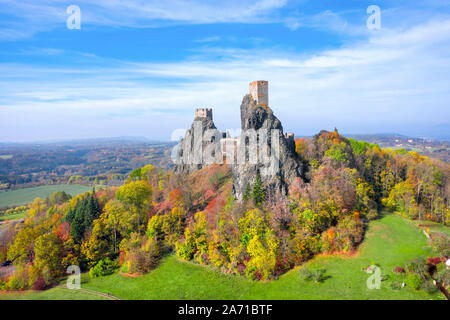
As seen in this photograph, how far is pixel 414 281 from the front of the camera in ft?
75.8

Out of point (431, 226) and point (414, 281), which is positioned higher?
point (431, 226)

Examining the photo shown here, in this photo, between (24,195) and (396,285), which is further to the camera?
(24,195)

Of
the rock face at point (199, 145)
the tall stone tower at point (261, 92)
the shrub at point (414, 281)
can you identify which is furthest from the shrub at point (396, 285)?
the rock face at point (199, 145)

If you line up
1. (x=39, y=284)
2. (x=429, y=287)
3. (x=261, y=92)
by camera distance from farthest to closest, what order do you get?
(x=261, y=92) → (x=39, y=284) → (x=429, y=287)

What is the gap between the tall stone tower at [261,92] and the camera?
43.6 meters

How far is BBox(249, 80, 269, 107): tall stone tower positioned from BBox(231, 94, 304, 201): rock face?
2.57ft

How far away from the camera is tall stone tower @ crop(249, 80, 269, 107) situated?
143 feet

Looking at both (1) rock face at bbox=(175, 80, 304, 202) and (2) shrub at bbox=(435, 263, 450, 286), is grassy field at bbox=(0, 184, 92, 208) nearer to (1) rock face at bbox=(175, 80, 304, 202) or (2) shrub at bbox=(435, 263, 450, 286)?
(1) rock face at bbox=(175, 80, 304, 202)

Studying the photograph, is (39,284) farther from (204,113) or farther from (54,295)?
(204,113)

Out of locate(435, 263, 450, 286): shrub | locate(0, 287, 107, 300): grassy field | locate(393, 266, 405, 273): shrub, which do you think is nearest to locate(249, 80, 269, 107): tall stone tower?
locate(393, 266, 405, 273): shrub

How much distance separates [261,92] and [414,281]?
104 feet

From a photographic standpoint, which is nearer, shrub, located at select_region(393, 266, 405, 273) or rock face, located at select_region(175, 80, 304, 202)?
shrub, located at select_region(393, 266, 405, 273)

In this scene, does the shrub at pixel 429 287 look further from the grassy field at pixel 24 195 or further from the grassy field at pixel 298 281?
the grassy field at pixel 24 195

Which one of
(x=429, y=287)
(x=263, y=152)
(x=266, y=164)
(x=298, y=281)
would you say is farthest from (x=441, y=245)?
(x=263, y=152)
